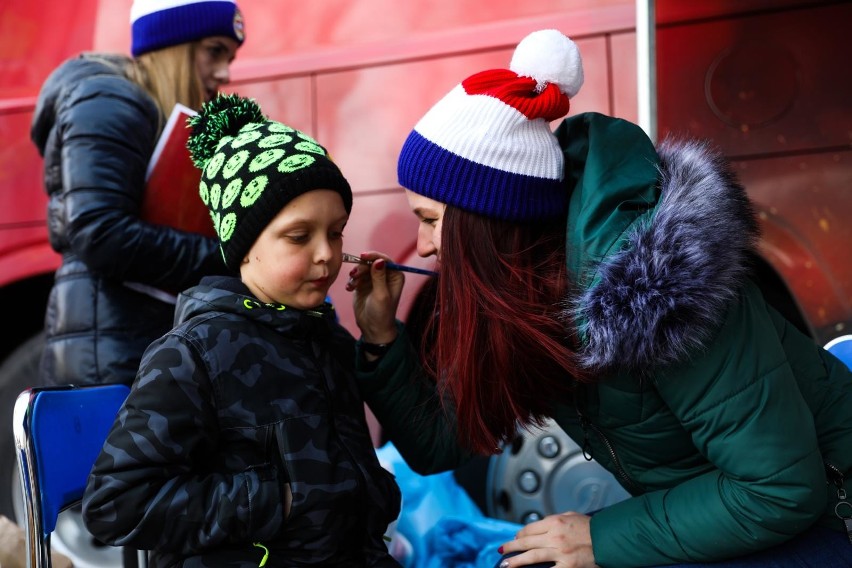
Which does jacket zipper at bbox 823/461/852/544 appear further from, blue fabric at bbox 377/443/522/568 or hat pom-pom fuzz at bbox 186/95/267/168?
hat pom-pom fuzz at bbox 186/95/267/168

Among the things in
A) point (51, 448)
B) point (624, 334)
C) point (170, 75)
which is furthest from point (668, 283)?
point (170, 75)

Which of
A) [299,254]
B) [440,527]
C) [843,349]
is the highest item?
[299,254]

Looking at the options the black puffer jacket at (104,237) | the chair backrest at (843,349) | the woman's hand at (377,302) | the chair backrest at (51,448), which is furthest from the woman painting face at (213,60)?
the chair backrest at (843,349)

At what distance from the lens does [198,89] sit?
2.17 metres

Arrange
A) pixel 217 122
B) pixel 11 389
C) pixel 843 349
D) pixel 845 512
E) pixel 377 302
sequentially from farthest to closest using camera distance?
pixel 11 389, pixel 843 349, pixel 377 302, pixel 217 122, pixel 845 512

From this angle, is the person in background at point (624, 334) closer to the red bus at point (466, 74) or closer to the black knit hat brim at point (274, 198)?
the black knit hat brim at point (274, 198)

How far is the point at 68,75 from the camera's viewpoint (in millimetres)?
2094

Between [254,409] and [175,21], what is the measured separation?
1195mm

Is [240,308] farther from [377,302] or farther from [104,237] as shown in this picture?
[104,237]

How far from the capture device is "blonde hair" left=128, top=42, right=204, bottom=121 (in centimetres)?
214

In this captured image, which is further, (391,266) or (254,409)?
(391,266)

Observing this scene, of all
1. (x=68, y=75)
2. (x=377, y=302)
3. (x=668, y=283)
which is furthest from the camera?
(x=68, y=75)

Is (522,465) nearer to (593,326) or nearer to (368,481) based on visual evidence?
(368,481)

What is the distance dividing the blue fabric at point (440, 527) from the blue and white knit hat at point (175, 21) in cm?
127
